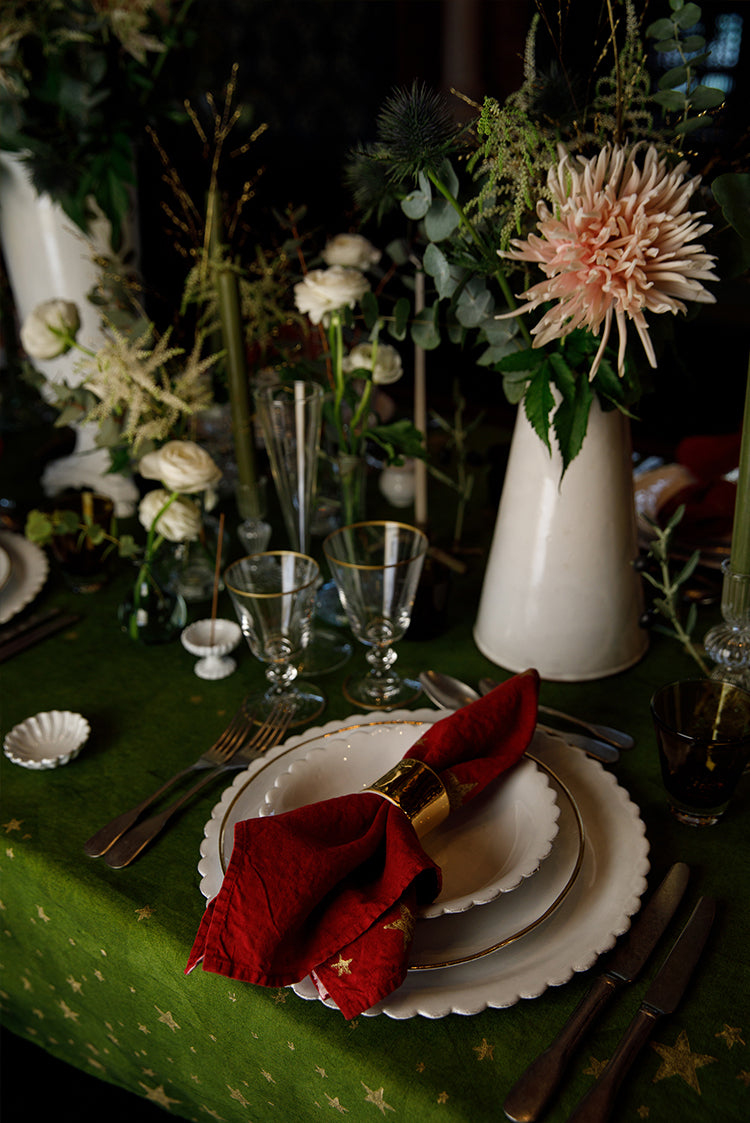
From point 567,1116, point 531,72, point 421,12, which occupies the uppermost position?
point 421,12

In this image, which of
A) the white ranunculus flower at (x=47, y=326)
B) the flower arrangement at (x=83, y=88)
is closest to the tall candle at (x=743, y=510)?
the white ranunculus flower at (x=47, y=326)

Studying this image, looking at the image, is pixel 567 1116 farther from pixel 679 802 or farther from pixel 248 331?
pixel 248 331

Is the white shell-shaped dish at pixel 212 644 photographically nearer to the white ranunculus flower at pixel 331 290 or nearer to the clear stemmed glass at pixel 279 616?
the clear stemmed glass at pixel 279 616

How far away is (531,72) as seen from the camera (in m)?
0.72

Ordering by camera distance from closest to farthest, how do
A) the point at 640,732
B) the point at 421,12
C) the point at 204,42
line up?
the point at 640,732, the point at 204,42, the point at 421,12

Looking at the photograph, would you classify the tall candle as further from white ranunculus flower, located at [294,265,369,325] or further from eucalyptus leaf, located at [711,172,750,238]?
white ranunculus flower, located at [294,265,369,325]

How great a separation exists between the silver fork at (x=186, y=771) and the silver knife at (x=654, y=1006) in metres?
0.41

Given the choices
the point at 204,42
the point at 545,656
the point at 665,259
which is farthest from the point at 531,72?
the point at 204,42

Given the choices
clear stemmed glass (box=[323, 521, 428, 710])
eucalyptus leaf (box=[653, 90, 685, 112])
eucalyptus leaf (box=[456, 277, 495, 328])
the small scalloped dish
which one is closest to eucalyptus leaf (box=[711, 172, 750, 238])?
eucalyptus leaf (box=[653, 90, 685, 112])

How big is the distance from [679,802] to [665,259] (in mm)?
445

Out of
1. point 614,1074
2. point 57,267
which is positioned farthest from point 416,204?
point 57,267

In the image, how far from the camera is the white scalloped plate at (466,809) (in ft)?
2.15

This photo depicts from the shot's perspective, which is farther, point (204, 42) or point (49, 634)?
point (204, 42)

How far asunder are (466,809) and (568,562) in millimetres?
291
